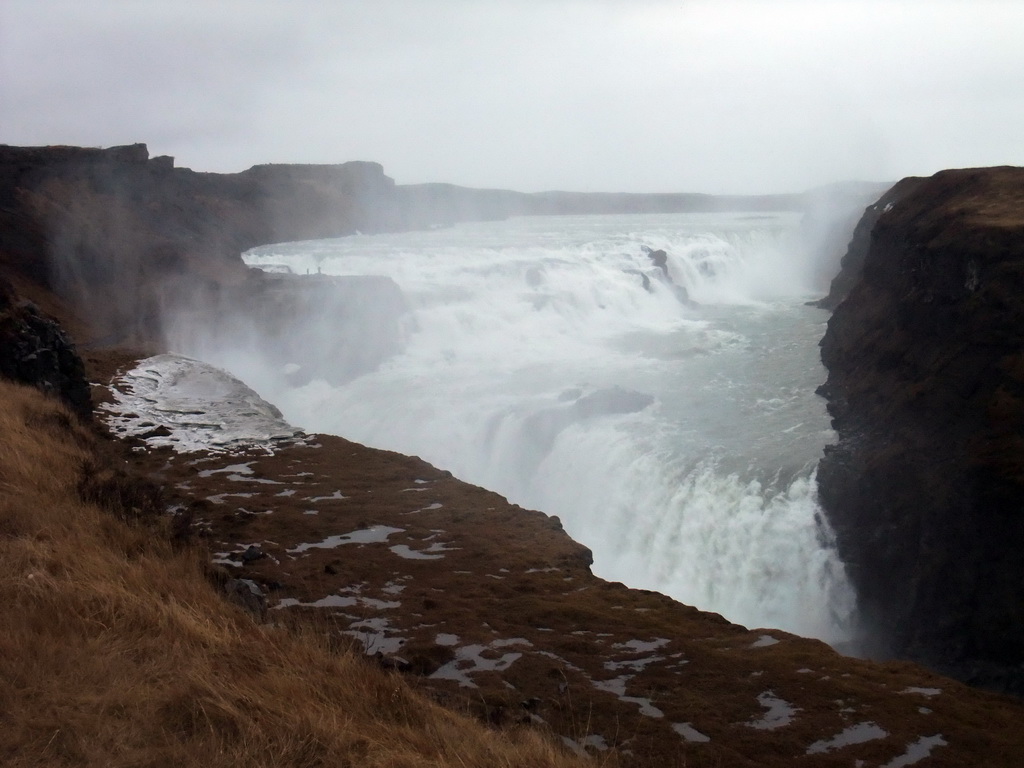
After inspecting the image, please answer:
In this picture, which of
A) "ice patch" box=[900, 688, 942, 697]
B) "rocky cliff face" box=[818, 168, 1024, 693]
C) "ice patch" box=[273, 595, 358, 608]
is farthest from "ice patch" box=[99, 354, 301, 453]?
"rocky cliff face" box=[818, 168, 1024, 693]

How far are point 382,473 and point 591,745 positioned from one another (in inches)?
225

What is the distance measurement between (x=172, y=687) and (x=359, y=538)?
169 inches

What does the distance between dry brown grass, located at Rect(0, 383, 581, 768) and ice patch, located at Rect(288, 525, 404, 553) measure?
2.43m

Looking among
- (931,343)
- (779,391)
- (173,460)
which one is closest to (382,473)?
(173,460)

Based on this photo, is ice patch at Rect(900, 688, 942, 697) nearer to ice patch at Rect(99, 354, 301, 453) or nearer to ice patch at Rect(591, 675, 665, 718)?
ice patch at Rect(591, 675, 665, 718)

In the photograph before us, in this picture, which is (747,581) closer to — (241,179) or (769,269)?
(769,269)

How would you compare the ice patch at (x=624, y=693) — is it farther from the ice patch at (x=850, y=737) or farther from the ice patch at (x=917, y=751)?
the ice patch at (x=917, y=751)

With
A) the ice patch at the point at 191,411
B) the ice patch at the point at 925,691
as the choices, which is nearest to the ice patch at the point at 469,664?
the ice patch at the point at 925,691

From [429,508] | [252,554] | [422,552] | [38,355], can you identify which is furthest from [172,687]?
[38,355]

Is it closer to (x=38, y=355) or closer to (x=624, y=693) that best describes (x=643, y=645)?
(x=624, y=693)

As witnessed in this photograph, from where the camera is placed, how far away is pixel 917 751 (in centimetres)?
442

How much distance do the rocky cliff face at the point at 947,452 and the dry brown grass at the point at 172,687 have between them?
8.35 meters

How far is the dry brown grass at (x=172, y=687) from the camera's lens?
9.00ft

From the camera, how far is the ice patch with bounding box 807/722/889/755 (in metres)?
4.29
